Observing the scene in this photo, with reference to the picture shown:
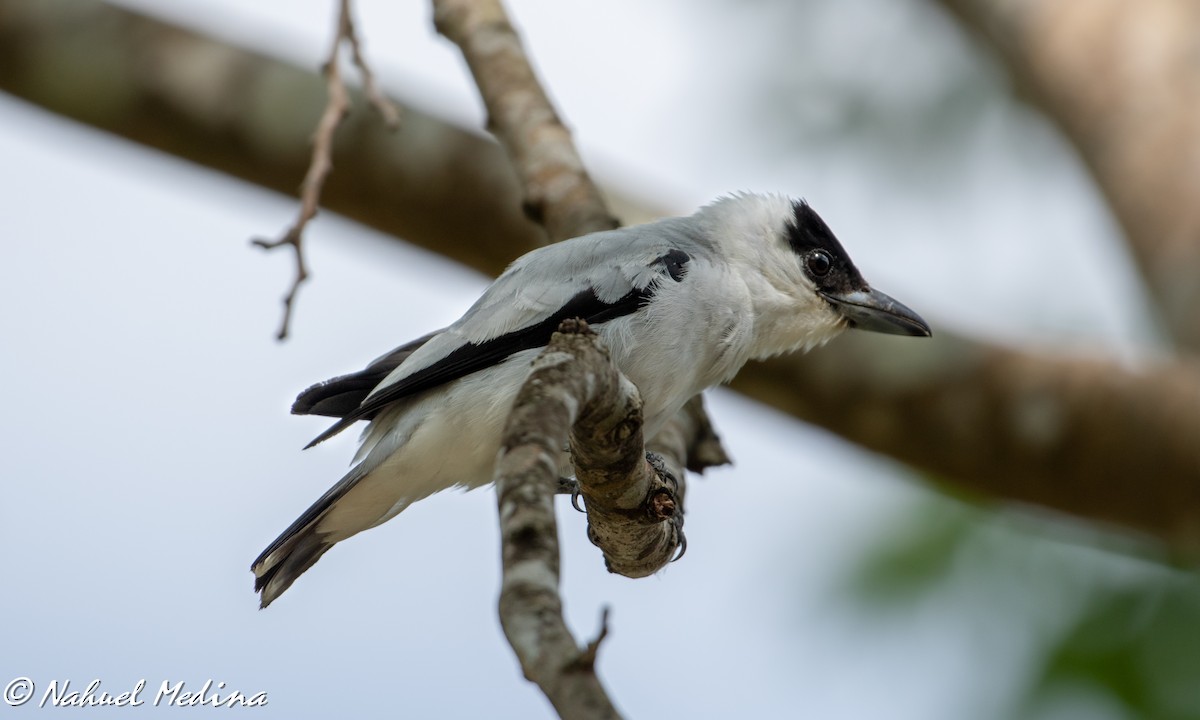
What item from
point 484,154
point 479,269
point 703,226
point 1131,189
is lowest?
point 479,269

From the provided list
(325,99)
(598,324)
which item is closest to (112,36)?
(325,99)

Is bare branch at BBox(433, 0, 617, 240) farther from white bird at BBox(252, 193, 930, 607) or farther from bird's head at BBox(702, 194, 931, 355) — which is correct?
bird's head at BBox(702, 194, 931, 355)

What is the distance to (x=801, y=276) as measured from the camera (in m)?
4.87

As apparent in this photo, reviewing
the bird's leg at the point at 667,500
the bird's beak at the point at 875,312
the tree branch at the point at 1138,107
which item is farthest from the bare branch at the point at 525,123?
the tree branch at the point at 1138,107

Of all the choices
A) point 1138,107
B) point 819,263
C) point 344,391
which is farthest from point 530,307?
point 1138,107

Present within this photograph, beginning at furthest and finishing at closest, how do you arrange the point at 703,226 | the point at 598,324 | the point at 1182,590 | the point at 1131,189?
the point at 1182,590 < the point at 1131,189 < the point at 703,226 < the point at 598,324

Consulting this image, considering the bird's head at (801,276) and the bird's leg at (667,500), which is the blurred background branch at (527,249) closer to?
the bird's head at (801,276)

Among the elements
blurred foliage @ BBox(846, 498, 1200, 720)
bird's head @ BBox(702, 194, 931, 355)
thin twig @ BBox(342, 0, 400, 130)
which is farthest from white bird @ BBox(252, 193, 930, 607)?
blurred foliage @ BBox(846, 498, 1200, 720)

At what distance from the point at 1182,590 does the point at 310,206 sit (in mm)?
6806

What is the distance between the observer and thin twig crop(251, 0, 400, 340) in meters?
4.12

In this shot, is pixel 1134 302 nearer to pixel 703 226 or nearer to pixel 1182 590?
pixel 1182 590

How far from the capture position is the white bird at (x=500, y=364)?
3.89 metres

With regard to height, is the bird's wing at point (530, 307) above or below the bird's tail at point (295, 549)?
above

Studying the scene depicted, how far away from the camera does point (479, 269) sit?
21.8 ft
